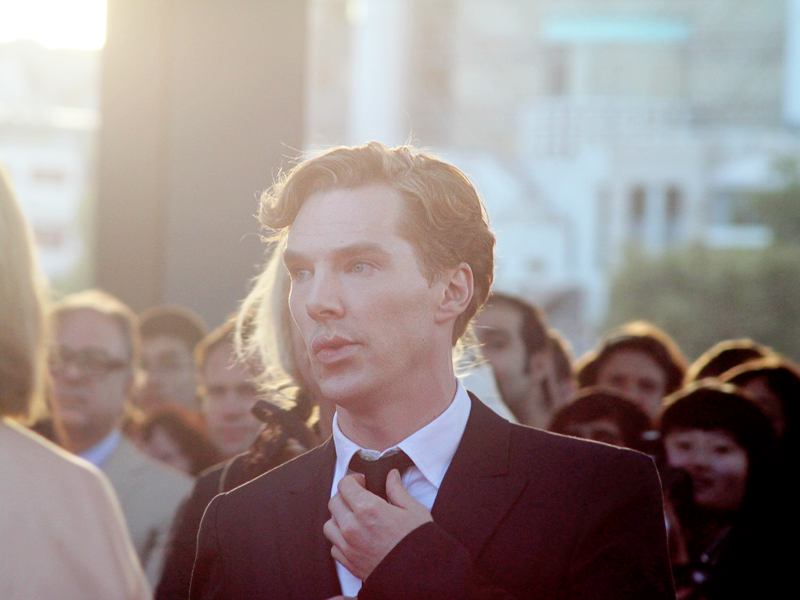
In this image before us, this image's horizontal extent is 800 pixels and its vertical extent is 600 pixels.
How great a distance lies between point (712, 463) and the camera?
306 cm

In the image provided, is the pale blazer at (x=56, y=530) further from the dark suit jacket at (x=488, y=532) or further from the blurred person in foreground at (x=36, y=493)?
the dark suit jacket at (x=488, y=532)

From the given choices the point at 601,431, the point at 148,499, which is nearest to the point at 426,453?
the point at 601,431

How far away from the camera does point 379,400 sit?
5.45ft

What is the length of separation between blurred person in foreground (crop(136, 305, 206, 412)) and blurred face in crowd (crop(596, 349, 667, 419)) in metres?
1.87

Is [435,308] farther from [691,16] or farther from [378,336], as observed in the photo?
[691,16]

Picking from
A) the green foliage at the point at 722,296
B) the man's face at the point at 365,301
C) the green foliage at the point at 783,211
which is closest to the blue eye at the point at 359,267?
the man's face at the point at 365,301

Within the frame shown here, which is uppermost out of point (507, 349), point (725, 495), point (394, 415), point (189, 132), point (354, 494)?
point (189, 132)

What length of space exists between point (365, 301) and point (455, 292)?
0.54ft

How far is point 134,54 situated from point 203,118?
0.62 m

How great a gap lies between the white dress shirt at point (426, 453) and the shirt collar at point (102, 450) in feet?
7.01

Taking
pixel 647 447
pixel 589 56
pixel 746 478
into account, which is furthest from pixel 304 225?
pixel 589 56

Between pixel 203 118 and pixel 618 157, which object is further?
pixel 618 157

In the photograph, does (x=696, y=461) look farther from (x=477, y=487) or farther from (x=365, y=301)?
(x=365, y=301)

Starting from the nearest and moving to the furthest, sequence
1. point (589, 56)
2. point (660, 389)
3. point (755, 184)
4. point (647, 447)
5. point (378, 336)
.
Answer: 1. point (378, 336)
2. point (647, 447)
3. point (660, 389)
4. point (755, 184)
5. point (589, 56)
